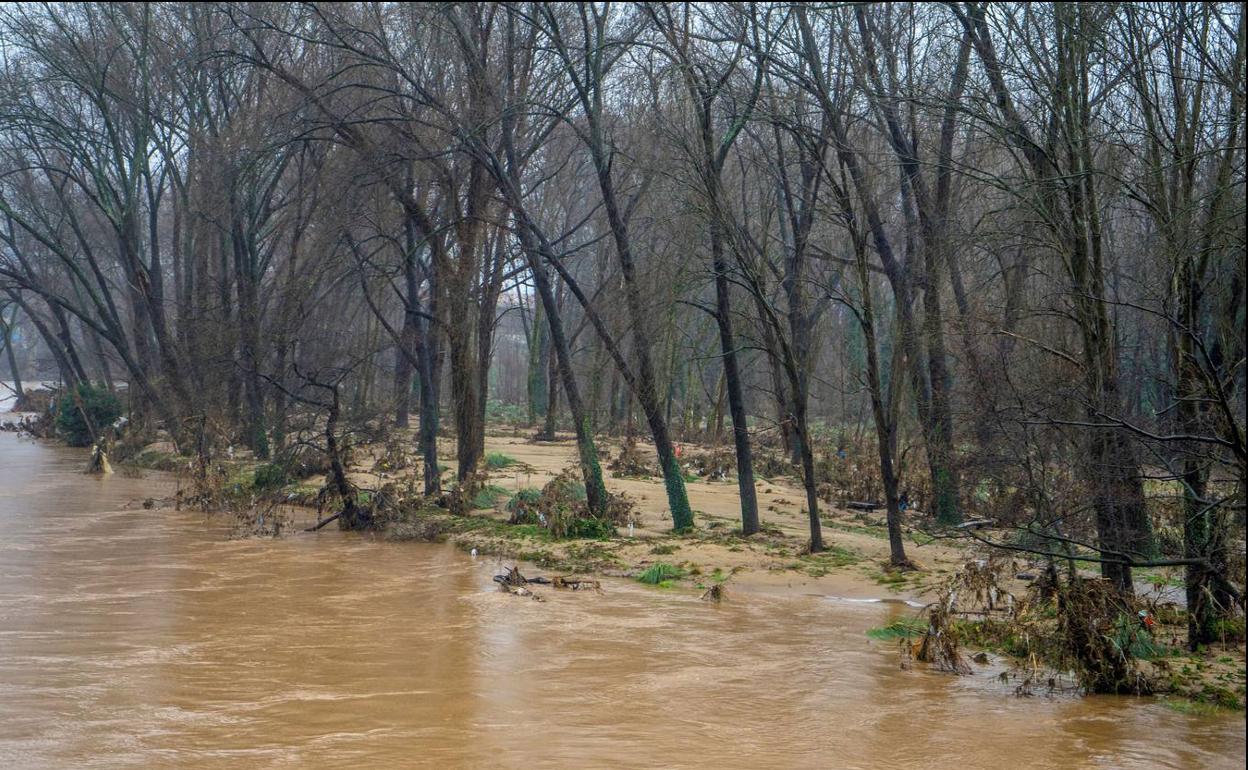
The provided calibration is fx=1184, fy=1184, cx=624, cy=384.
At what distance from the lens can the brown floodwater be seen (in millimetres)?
→ 8711

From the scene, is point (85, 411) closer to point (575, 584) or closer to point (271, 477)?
point (271, 477)

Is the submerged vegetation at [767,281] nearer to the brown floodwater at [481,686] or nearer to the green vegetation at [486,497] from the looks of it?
the green vegetation at [486,497]

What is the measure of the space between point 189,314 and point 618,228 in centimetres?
1478

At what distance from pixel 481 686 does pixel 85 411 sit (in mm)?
29606

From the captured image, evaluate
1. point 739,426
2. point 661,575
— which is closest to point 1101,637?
point 661,575

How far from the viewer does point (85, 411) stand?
118 feet

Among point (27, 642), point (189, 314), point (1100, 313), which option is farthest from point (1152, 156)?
point (189, 314)

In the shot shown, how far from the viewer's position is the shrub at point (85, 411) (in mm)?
36031

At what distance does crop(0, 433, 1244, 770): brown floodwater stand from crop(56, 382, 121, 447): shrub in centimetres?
2111

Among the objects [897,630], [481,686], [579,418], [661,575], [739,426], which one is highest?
[579,418]

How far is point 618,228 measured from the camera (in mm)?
18531

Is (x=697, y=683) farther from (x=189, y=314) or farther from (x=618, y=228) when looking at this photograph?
(x=189, y=314)

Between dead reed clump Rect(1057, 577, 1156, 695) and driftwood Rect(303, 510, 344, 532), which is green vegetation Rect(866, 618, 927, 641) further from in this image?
driftwood Rect(303, 510, 344, 532)

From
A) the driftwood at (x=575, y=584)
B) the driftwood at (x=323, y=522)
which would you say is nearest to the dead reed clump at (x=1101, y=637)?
the driftwood at (x=575, y=584)
